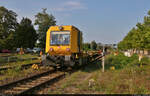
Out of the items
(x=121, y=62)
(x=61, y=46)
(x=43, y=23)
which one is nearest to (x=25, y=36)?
(x=43, y=23)

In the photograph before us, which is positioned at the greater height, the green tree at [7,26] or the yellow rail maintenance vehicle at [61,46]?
the green tree at [7,26]

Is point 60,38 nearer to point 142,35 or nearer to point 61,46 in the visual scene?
point 61,46

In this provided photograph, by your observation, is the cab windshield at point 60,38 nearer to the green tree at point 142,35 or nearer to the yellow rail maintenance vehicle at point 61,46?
the yellow rail maintenance vehicle at point 61,46

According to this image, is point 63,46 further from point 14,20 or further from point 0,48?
point 14,20

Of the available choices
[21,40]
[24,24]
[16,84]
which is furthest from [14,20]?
[16,84]

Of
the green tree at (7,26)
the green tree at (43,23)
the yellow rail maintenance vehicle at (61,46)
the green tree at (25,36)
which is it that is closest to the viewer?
the yellow rail maintenance vehicle at (61,46)

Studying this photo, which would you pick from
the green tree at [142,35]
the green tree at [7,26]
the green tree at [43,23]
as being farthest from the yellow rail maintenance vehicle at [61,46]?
the green tree at [7,26]

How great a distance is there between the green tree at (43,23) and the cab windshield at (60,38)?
856 inches

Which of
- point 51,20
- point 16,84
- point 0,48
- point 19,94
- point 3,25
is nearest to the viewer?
point 19,94

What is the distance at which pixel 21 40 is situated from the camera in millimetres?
48875

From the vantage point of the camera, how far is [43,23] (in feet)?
122

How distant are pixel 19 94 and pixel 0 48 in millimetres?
40166

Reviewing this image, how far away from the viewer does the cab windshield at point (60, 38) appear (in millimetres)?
10836

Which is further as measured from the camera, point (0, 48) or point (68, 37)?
point (0, 48)
